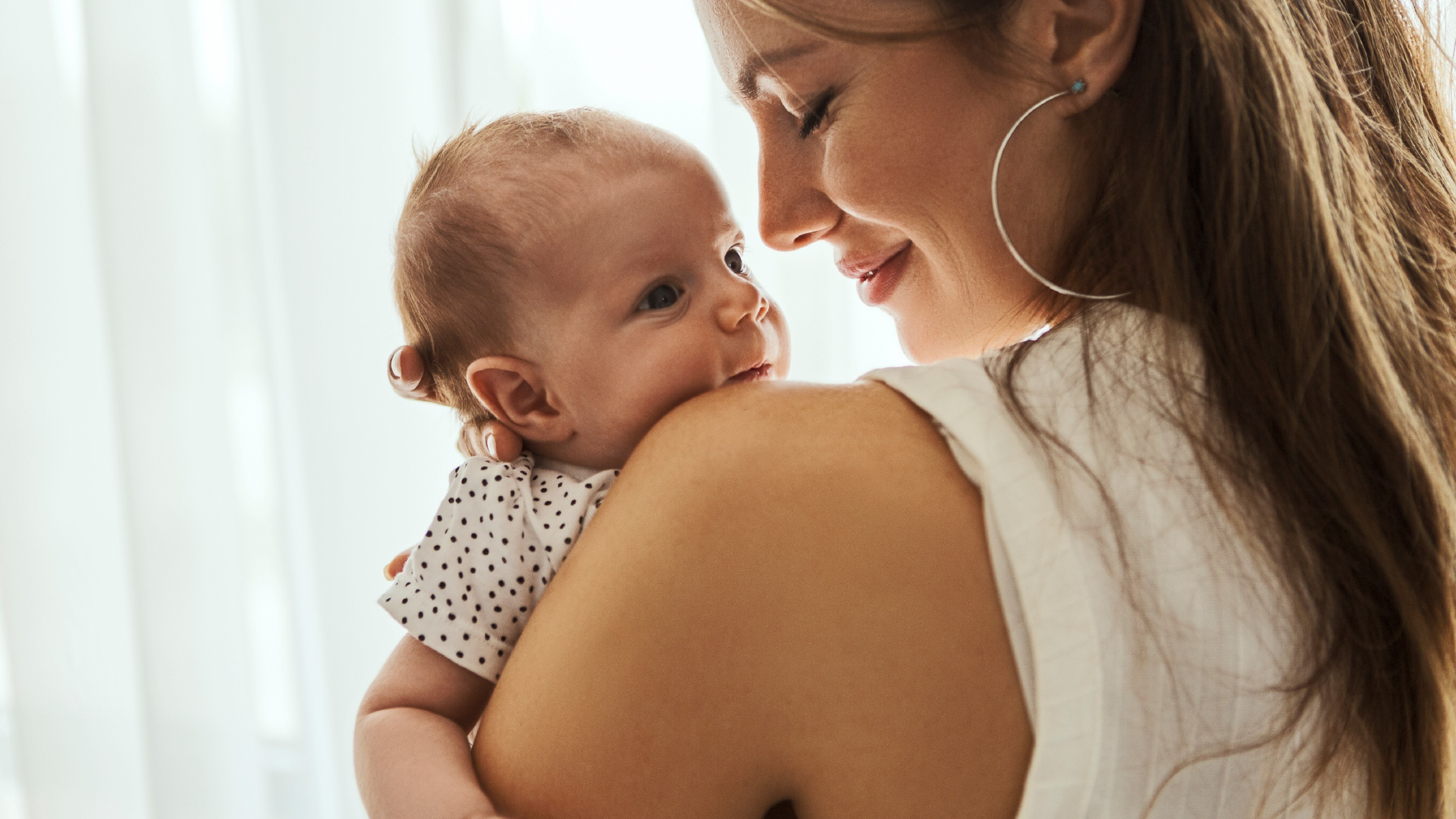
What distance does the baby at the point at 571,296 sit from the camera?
101 cm

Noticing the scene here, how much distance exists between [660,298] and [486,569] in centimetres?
30

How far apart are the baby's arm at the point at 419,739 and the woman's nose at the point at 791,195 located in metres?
0.55

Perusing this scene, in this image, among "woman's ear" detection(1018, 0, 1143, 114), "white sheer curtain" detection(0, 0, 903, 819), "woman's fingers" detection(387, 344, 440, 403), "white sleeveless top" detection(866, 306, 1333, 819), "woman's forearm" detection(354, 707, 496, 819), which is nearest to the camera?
"white sleeveless top" detection(866, 306, 1333, 819)

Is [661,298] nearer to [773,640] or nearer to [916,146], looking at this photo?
[916,146]

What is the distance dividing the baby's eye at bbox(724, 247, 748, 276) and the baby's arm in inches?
18.4

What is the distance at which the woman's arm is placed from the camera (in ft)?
2.19

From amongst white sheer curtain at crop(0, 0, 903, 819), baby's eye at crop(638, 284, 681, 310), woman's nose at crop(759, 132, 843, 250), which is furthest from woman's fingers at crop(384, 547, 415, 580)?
white sheer curtain at crop(0, 0, 903, 819)

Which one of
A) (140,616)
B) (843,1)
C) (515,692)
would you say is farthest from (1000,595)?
(140,616)

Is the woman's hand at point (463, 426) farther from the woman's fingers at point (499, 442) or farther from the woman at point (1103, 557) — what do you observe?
the woman at point (1103, 557)

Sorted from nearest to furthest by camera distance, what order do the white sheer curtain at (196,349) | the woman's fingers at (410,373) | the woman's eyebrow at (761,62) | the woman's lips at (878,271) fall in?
the woman's eyebrow at (761,62) < the woman's fingers at (410,373) < the woman's lips at (878,271) < the white sheer curtain at (196,349)

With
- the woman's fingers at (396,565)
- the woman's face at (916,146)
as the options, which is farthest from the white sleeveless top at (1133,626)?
the woman's fingers at (396,565)

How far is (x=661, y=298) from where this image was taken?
104 centimetres

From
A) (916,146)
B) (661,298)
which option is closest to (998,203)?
(916,146)

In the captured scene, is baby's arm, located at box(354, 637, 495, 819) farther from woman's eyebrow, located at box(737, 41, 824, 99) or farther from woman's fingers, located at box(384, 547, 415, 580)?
woman's eyebrow, located at box(737, 41, 824, 99)
